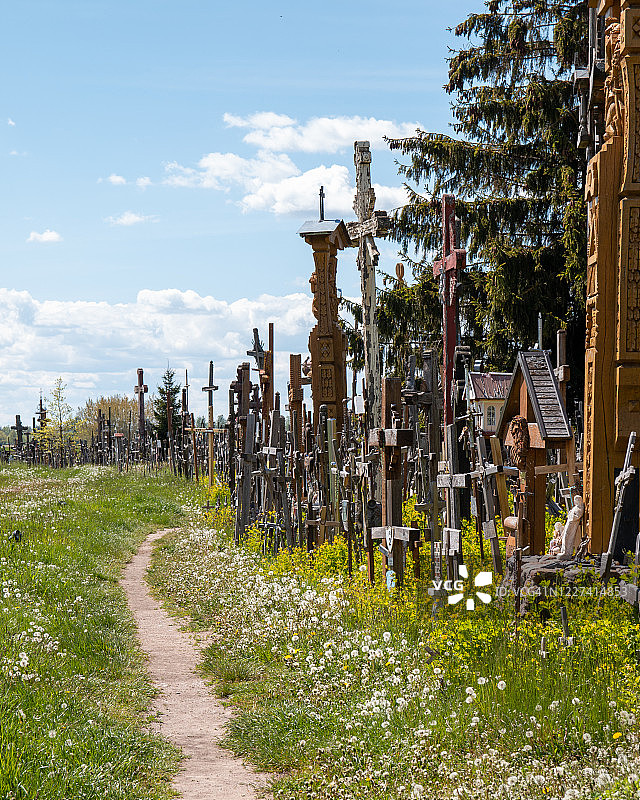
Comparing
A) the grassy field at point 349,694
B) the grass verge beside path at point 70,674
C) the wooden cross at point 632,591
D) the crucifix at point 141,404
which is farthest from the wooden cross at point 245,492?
the crucifix at point 141,404

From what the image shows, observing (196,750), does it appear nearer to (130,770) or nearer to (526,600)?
(130,770)

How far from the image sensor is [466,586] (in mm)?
8133

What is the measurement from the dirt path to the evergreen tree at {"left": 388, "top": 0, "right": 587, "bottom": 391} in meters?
15.0

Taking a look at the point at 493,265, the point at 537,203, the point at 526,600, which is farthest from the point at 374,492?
the point at 537,203

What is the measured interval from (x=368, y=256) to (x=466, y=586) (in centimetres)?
737

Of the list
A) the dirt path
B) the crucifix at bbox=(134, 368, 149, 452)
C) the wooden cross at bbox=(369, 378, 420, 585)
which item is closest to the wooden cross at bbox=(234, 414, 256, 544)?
the dirt path

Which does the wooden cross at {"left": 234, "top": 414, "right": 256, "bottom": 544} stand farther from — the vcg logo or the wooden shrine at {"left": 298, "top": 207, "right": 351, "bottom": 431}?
the vcg logo

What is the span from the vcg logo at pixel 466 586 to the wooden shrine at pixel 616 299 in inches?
72.5

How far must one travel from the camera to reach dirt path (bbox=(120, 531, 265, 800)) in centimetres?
621

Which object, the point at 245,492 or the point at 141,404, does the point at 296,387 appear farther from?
the point at 141,404

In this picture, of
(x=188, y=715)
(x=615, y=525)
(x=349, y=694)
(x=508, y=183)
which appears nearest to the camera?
(x=349, y=694)

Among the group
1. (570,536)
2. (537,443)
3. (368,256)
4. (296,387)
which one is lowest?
(570,536)

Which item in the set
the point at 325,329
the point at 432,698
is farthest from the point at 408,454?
the point at 432,698

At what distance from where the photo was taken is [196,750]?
696 centimetres
